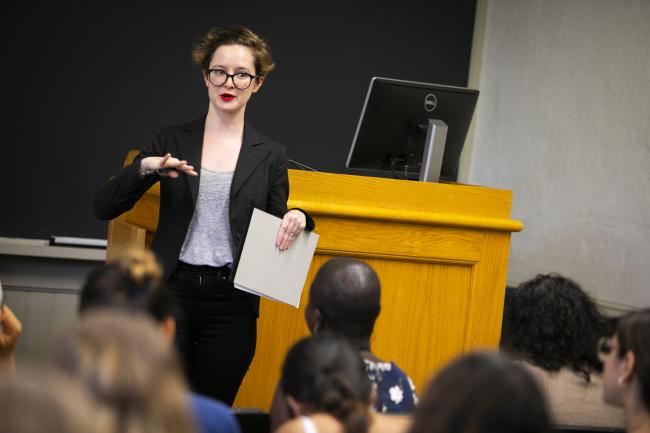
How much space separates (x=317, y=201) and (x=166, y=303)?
1.54 meters

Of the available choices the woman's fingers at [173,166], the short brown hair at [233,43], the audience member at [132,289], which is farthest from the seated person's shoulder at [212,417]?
the short brown hair at [233,43]

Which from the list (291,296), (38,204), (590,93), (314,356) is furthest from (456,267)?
(38,204)

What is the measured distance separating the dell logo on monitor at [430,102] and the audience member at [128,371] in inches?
105

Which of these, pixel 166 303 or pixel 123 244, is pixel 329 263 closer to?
pixel 166 303

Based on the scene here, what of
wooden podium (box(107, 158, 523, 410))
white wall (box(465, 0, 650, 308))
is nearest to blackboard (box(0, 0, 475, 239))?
white wall (box(465, 0, 650, 308))

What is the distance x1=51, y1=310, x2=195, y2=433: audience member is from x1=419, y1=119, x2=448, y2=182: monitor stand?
2.54 meters

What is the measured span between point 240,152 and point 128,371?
5.58ft

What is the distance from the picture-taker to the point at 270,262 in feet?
8.59

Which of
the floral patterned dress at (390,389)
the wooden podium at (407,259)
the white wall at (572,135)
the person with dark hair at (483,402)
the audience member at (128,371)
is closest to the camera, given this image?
the audience member at (128,371)

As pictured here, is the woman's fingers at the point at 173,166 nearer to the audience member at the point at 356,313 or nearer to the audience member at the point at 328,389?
the audience member at the point at 356,313

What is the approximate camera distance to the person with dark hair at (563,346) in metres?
2.47

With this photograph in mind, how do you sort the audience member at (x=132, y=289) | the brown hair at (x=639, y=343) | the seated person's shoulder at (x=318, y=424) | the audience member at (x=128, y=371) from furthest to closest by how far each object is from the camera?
the brown hair at (x=639, y=343)
the audience member at (x=132, y=289)
the seated person's shoulder at (x=318, y=424)
the audience member at (x=128, y=371)

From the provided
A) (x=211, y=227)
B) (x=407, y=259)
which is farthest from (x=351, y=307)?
(x=407, y=259)

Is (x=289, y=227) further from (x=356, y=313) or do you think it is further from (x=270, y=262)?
(x=356, y=313)
